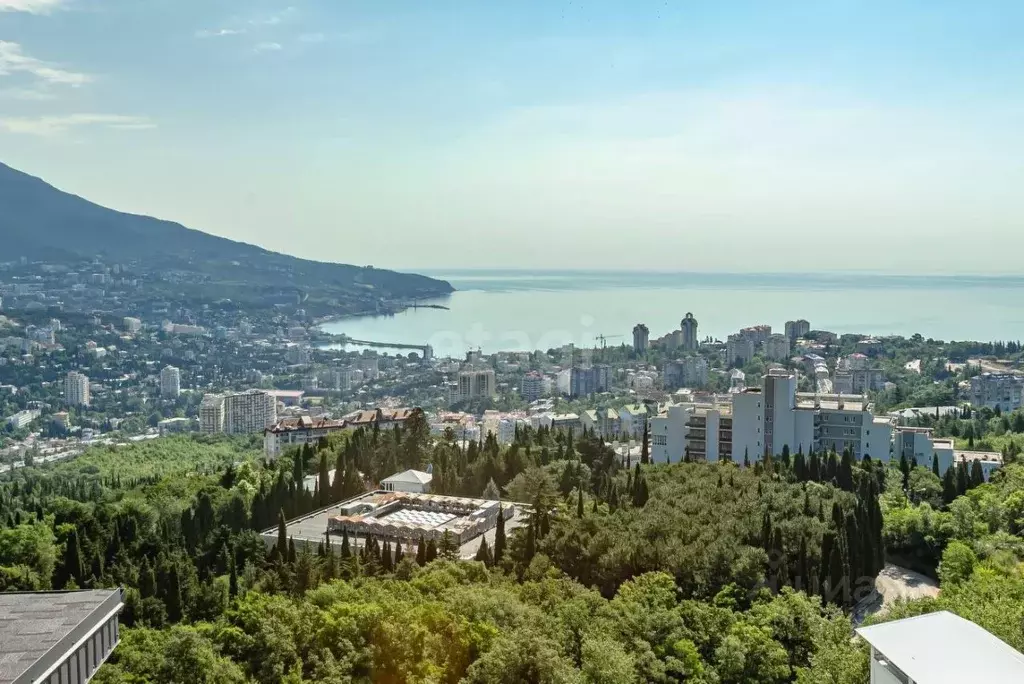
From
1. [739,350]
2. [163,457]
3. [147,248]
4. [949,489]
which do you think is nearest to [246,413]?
[163,457]

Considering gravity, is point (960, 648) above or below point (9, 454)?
above

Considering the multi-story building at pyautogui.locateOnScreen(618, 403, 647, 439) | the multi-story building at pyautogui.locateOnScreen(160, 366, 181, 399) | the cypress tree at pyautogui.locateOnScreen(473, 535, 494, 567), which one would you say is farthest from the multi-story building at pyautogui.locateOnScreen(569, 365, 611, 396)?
the cypress tree at pyautogui.locateOnScreen(473, 535, 494, 567)

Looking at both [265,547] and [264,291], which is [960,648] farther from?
[264,291]

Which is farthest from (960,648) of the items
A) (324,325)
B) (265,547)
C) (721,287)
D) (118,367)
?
(721,287)

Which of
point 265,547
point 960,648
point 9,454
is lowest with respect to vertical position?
point 9,454

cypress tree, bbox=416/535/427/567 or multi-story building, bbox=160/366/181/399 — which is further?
multi-story building, bbox=160/366/181/399

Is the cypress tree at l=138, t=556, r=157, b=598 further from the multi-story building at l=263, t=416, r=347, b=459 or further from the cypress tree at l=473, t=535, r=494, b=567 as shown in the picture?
the multi-story building at l=263, t=416, r=347, b=459
